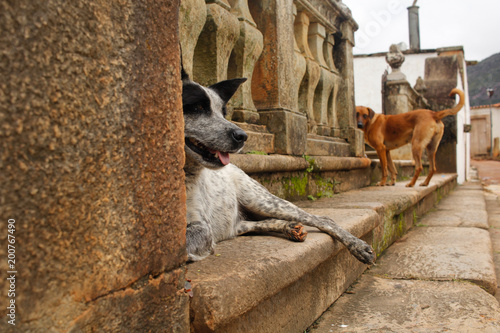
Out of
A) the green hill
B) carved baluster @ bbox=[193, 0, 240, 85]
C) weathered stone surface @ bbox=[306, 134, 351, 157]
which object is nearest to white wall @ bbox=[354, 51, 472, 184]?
weathered stone surface @ bbox=[306, 134, 351, 157]

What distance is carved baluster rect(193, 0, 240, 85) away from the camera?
3.07 m

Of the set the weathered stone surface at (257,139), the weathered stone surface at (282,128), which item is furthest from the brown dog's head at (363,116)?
the weathered stone surface at (257,139)

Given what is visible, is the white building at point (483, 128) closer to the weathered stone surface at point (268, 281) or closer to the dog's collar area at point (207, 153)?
the weathered stone surface at point (268, 281)

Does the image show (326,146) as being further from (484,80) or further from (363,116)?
(484,80)

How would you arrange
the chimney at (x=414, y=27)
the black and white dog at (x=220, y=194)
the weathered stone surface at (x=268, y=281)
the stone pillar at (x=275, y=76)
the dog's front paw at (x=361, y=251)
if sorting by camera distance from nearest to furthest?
1. the weathered stone surface at (x=268, y=281)
2. the black and white dog at (x=220, y=194)
3. the dog's front paw at (x=361, y=251)
4. the stone pillar at (x=275, y=76)
5. the chimney at (x=414, y=27)

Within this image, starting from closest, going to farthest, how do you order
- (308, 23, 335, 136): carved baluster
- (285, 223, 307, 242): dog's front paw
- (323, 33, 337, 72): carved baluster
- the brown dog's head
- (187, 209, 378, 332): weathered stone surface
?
(187, 209, 378, 332): weathered stone surface, (285, 223, 307, 242): dog's front paw, (308, 23, 335, 136): carved baluster, (323, 33, 337, 72): carved baluster, the brown dog's head

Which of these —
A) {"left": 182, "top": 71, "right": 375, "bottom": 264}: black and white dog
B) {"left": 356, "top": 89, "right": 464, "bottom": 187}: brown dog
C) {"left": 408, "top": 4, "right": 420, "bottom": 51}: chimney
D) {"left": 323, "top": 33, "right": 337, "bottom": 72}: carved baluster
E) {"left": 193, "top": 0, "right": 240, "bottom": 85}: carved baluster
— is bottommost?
{"left": 182, "top": 71, "right": 375, "bottom": 264}: black and white dog

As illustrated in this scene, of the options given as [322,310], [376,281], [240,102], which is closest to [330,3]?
[240,102]

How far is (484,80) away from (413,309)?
101 meters

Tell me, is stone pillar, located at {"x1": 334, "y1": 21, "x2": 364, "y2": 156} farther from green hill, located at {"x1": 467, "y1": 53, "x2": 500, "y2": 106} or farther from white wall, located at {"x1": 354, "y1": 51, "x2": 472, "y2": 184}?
green hill, located at {"x1": 467, "y1": 53, "x2": 500, "y2": 106}

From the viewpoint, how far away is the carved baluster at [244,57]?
3.47 metres

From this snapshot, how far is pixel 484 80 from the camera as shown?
87.9 metres

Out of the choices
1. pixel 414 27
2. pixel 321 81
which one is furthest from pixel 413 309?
pixel 414 27

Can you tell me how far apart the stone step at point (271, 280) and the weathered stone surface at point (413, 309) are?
0.10 metres
